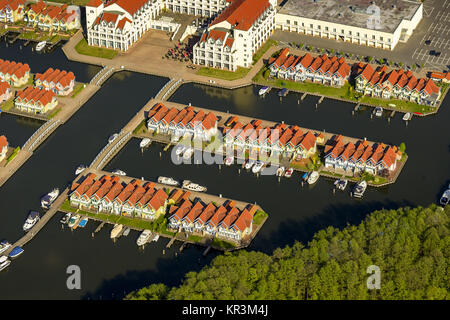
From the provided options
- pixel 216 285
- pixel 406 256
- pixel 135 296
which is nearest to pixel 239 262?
pixel 216 285

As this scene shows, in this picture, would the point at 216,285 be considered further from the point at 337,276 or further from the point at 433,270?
the point at 433,270
